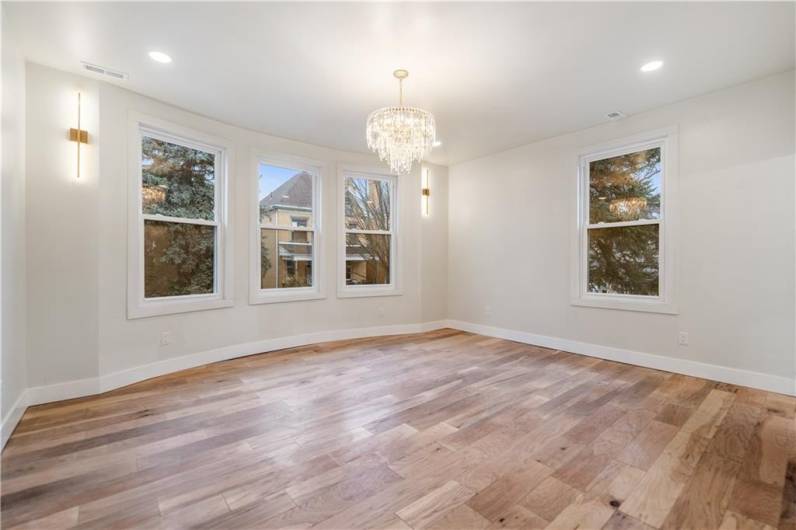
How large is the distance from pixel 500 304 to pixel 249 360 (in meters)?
3.39

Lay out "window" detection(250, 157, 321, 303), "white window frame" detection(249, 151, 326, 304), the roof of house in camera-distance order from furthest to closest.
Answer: the roof of house
"window" detection(250, 157, 321, 303)
"white window frame" detection(249, 151, 326, 304)

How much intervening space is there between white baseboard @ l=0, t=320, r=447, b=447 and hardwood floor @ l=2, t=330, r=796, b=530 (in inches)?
4.9

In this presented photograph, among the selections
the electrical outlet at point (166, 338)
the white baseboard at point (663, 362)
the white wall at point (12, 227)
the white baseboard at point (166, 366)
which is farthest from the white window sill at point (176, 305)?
the white baseboard at point (663, 362)

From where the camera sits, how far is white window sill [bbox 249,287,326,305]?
4339mm

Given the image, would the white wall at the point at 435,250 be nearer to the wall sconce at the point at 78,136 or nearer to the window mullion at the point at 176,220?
the window mullion at the point at 176,220

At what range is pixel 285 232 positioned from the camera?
4.66m

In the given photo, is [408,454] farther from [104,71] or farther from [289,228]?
[104,71]

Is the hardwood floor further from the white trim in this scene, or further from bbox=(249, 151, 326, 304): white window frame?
bbox=(249, 151, 326, 304): white window frame

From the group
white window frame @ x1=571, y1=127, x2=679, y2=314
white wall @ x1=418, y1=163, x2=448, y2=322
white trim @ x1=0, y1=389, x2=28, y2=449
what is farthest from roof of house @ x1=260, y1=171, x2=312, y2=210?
white window frame @ x1=571, y1=127, x2=679, y2=314

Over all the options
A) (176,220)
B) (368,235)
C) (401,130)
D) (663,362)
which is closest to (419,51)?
(401,130)

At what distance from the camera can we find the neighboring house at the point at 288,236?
179 inches

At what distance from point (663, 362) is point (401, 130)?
3.49m

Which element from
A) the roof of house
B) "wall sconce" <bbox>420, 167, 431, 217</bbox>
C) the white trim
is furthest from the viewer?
"wall sconce" <bbox>420, 167, 431, 217</bbox>

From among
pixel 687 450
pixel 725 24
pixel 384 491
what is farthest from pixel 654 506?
pixel 725 24
